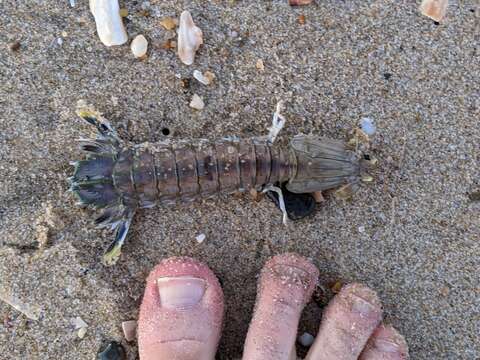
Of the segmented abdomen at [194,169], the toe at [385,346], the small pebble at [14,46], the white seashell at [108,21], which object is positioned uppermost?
the white seashell at [108,21]

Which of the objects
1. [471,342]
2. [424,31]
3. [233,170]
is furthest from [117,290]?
[424,31]

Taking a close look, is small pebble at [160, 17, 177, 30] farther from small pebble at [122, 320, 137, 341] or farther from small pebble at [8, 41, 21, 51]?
small pebble at [122, 320, 137, 341]

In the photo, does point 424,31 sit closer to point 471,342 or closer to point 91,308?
point 471,342

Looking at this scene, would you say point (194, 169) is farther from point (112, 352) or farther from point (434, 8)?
point (434, 8)

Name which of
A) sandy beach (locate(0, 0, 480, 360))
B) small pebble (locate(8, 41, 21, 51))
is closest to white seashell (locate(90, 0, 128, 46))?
sandy beach (locate(0, 0, 480, 360))

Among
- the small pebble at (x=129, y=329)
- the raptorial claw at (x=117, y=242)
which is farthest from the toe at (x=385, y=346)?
the raptorial claw at (x=117, y=242)

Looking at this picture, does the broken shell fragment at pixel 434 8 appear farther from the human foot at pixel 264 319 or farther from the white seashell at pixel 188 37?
the human foot at pixel 264 319
